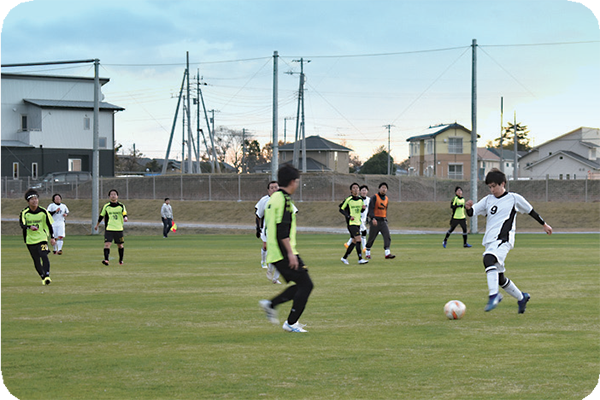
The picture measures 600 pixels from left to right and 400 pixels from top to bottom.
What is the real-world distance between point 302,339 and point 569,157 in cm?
8579

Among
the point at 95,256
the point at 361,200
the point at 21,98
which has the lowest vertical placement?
the point at 95,256

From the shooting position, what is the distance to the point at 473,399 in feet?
18.8

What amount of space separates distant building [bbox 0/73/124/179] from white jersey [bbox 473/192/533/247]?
214 ft

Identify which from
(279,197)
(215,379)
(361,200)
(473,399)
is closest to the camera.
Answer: (473,399)

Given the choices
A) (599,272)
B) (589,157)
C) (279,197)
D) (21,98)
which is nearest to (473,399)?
(279,197)

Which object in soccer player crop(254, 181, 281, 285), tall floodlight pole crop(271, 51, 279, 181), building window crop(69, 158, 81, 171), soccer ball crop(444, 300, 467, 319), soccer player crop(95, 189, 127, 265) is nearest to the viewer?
soccer ball crop(444, 300, 467, 319)

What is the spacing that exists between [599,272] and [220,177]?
173ft

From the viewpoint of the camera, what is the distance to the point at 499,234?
34.0ft

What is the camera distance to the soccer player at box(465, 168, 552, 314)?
33.7 ft

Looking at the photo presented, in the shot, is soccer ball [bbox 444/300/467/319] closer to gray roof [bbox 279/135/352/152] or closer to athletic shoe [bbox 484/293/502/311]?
athletic shoe [bbox 484/293/502/311]

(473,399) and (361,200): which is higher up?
(361,200)

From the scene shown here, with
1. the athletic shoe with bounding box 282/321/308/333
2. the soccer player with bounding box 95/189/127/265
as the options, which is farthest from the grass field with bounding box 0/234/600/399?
the soccer player with bounding box 95/189/127/265

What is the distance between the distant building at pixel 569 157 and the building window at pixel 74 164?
56.2 metres

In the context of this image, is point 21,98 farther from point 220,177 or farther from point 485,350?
point 485,350
